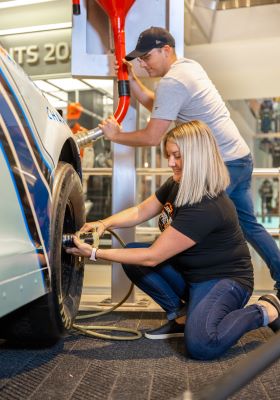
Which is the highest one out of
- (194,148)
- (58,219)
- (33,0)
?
(33,0)

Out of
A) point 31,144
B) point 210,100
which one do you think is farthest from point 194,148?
point 31,144

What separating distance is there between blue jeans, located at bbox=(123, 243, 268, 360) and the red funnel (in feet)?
2.37

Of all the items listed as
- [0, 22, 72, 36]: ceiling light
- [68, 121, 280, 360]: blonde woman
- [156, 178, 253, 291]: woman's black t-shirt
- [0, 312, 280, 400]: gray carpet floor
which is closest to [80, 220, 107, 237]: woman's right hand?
[68, 121, 280, 360]: blonde woman

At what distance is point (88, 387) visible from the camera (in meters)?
1.35

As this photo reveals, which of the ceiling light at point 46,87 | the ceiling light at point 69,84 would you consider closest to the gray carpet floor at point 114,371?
the ceiling light at point 46,87

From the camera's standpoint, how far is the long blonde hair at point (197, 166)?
5.68ft

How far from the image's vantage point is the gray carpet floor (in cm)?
131

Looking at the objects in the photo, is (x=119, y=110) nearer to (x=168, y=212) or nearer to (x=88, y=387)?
(x=168, y=212)

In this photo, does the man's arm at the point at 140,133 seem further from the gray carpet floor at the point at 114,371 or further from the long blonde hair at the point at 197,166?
the gray carpet floor at the point at 114,371

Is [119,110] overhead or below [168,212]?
overhead

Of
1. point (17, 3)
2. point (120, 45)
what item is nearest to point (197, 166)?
point (120, 45)

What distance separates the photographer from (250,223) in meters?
2.26

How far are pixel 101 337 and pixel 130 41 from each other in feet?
4.77

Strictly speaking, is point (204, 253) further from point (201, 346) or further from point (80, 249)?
point (80, 249)
